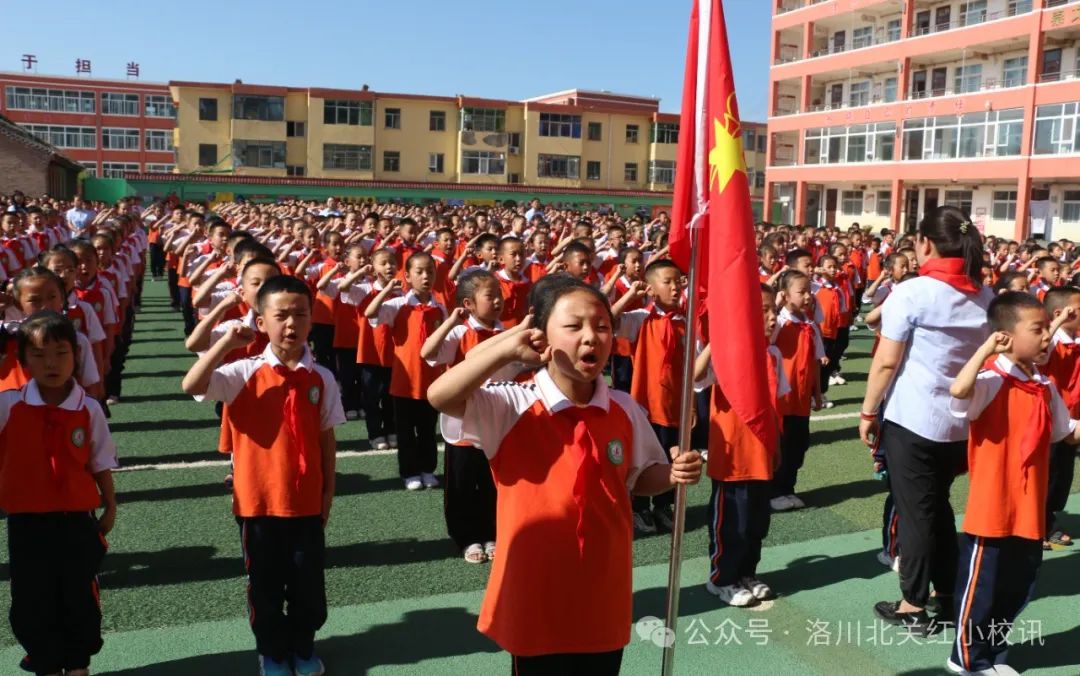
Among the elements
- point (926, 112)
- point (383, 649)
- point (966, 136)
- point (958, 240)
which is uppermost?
point (926, 112)

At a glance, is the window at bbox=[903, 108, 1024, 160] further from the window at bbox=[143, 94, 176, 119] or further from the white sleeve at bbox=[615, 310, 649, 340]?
the window at bbox=[143, 94, 176, 119]

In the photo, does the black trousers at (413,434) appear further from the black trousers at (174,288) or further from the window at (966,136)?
the window at (966,136)

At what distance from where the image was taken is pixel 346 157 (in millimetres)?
45281

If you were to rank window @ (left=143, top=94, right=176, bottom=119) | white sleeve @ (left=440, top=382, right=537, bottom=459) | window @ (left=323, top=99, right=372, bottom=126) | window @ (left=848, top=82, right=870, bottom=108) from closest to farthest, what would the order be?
white sleeve @ (left=440, top=382, right=537, bottom=459) → window @ (left=848, top=82, right=870, bottom=108) → window @ (left=323, top=99, right=372, bottom=126) → window @ (left=143, top=94, right=176, bottom=119)

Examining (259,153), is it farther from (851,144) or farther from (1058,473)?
(1058,473)

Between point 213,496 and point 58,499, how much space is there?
2482mm

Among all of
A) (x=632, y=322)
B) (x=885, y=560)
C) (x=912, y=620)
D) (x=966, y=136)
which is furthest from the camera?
(x=966, y=136)

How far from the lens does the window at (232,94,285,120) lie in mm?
43906

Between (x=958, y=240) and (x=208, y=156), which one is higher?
(x=208, y=156)

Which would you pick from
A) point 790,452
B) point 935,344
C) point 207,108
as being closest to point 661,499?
point 790,452

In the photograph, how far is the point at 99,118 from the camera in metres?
57.7

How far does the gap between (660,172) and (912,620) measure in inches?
1876

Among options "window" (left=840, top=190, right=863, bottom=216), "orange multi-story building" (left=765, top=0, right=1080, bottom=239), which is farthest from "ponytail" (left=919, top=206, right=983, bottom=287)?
"window" (left=840, top=190, right=863, bottom=216)

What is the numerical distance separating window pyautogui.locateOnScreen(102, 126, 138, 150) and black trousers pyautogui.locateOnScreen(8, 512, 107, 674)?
2420 inches
